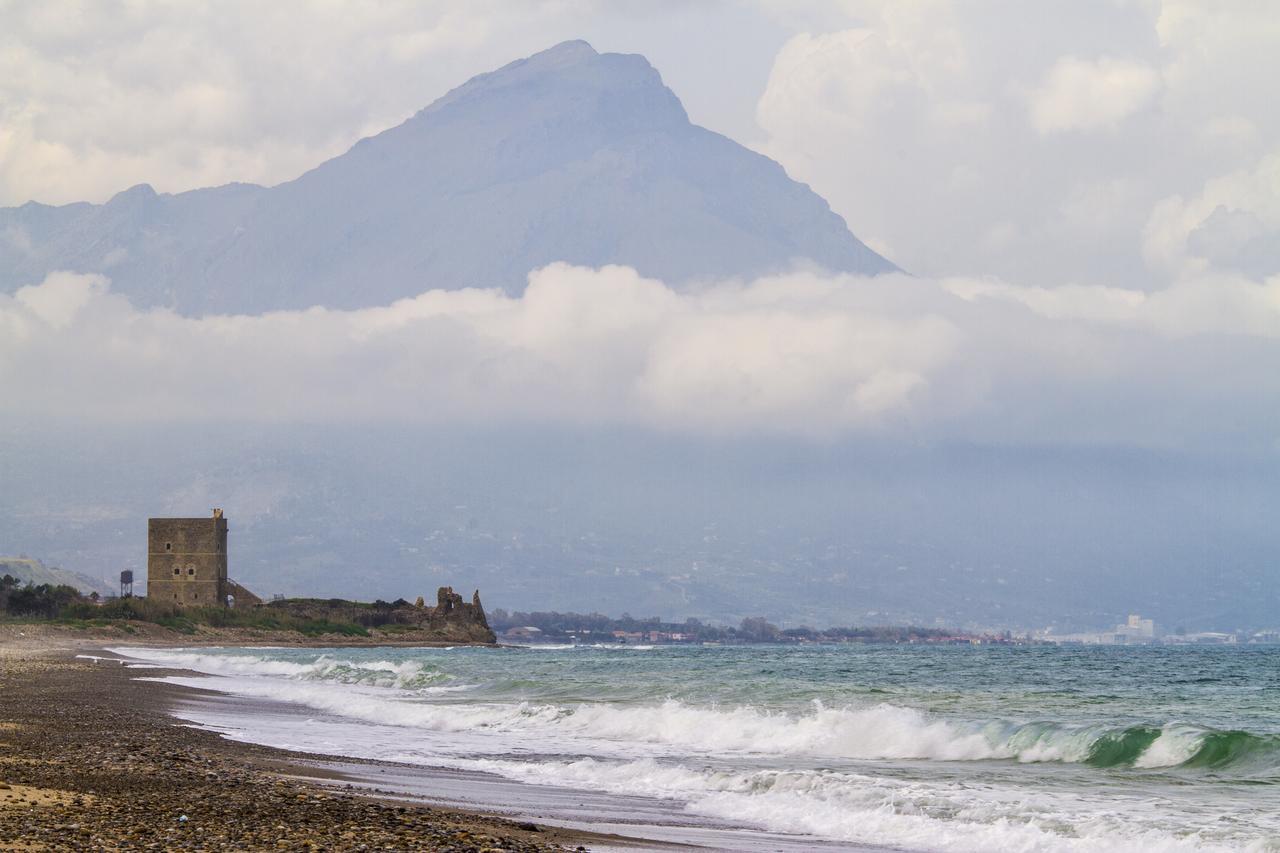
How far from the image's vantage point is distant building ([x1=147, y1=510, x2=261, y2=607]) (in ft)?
517

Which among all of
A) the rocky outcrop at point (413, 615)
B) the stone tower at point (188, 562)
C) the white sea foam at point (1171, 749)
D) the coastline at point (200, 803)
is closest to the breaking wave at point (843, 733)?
the white sea foam at point (1171, 749)

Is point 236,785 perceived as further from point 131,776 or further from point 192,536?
point 192,536

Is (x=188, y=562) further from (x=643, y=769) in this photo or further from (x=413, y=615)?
(x=643, y=769)

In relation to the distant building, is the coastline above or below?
below

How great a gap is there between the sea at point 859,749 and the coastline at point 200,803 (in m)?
2.68

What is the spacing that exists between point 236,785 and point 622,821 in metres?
4.74

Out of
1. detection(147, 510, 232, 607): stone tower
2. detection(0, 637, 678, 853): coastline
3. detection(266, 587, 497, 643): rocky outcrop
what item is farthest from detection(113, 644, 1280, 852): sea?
detection(266, 587, 497, 643): rocky outcrop

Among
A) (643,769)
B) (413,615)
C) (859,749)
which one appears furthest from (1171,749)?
(413,615)

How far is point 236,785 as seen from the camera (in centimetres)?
1856

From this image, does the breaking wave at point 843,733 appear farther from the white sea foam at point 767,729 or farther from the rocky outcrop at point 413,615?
the rocky outcrop at point 413,615

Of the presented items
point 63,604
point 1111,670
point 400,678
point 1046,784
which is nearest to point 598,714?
point 1046,784

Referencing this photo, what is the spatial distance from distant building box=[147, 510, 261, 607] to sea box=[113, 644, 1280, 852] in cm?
11339

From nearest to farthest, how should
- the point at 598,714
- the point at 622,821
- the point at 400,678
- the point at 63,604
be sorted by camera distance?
the point at 622,821
the point at 598,714
the point at 400,678
the point at 63,604

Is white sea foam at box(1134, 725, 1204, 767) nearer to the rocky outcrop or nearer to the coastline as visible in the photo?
the coastline
